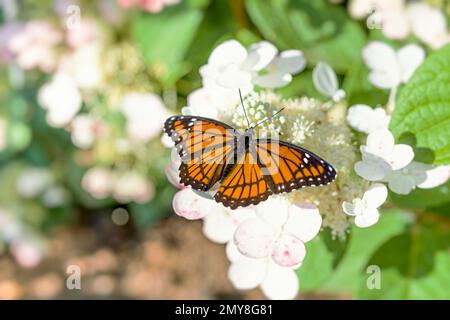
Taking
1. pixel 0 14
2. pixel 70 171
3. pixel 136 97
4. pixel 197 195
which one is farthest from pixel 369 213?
pixel 0 14

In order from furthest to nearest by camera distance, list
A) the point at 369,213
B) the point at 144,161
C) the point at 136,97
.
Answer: the point at 144,161 < the point at 136,97 < the point at 369,213

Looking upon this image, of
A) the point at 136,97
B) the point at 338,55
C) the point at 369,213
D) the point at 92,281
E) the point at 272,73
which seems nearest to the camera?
the point at 369,213

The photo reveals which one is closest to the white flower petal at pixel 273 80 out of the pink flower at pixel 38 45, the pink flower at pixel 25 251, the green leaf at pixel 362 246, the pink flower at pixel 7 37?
the green leaf at pixel 362 246

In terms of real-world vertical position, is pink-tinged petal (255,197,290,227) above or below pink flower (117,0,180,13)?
below

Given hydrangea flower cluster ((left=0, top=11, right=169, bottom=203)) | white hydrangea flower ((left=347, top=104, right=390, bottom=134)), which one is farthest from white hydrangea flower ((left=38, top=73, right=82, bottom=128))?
white hydrangea flower ((left=347, top=104, right=390, bottom=134))

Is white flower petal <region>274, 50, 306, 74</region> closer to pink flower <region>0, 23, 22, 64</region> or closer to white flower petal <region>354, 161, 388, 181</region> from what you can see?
white flower petal <region>354, 161, 388, 181</region>

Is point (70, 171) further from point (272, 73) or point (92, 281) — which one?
point (272, 73)

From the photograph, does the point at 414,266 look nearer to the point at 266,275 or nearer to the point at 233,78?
the point at 266,275
